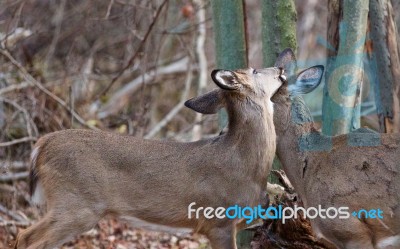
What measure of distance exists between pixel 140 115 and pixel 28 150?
158 centimetres

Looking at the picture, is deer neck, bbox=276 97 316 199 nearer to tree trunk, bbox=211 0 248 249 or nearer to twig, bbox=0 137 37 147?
tree trunk, bbox=211 0 248 249

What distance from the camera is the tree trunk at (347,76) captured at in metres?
7.77

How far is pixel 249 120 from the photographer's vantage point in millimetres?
6750

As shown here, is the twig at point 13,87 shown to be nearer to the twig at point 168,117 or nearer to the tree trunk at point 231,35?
the twig at point 168,117

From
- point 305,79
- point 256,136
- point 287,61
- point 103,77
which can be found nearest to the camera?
point 256,136

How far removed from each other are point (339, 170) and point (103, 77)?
7.17m

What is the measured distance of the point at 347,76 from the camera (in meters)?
7.79

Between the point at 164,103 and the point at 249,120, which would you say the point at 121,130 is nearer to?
the point at 164,103

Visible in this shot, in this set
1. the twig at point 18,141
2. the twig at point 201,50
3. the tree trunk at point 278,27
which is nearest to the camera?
the tree trunk at point 278,27

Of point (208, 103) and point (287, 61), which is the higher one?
point (287, 61)

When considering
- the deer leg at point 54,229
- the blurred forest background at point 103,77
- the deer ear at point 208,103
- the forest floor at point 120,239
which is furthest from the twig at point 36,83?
the deer leg at point 54,229

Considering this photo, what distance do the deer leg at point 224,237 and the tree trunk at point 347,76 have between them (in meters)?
1.71

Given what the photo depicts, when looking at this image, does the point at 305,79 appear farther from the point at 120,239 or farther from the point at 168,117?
the point at 168,117

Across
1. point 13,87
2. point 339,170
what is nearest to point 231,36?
point 339,170
